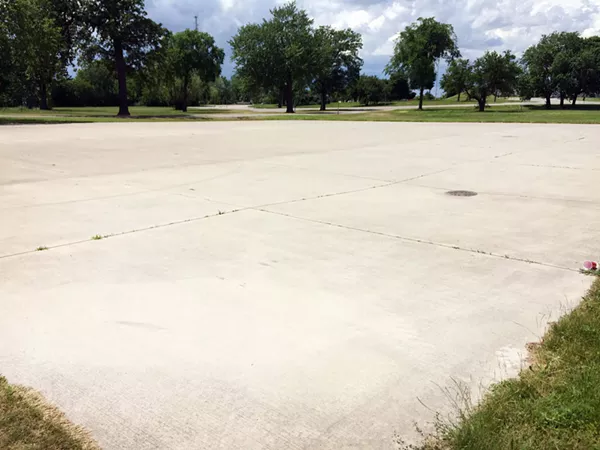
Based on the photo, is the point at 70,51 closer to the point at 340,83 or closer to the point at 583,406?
the point at 340,83

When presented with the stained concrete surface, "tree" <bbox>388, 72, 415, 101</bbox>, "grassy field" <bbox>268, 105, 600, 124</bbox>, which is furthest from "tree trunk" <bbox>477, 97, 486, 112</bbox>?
the stained concrete surface

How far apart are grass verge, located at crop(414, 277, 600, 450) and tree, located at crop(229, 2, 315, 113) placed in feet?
165

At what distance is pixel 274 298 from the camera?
14.0 ft

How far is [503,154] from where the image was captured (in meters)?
14.6

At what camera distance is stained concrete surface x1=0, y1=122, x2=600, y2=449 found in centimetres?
282

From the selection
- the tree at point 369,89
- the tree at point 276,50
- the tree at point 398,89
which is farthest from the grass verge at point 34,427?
the tree at point 398,89

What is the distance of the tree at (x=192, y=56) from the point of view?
59344 mm

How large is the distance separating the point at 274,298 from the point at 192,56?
198 ft

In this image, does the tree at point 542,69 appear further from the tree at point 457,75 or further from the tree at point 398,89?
the tree at point 398,89

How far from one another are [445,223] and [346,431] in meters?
4.57

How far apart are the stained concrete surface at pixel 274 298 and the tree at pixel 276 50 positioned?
44.4 m

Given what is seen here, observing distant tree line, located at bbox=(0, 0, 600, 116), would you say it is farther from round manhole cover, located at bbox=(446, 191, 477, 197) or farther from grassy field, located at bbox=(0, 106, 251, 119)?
round manhole cover, located at bbox=(446, 191, 477, 197)

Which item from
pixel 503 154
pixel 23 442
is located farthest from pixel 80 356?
pixel 503 154

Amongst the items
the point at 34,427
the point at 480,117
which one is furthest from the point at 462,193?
the point at 480,117
